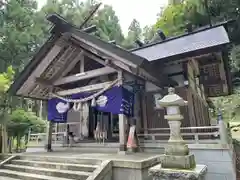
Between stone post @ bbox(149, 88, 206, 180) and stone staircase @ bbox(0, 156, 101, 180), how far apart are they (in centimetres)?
240

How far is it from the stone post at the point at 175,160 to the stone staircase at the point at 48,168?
7.86 ft

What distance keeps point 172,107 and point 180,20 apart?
17.6 meters

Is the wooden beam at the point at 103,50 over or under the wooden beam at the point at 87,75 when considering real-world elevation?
over

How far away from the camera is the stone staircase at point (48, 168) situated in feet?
19.0

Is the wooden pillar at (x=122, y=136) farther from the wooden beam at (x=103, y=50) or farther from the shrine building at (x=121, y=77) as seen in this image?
the wooden beam at (x=103, y=50)

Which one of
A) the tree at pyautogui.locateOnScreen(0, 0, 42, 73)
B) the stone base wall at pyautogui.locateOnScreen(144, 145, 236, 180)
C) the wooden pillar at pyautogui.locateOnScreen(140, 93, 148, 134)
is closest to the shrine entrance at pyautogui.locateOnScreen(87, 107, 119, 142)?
the wooden pillar at pyautogui.locateOnScreen(140, 93, 148, 134)

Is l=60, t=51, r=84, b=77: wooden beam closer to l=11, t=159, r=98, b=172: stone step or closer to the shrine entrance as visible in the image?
the shrine entrance

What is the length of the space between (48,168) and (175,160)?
4540 mm

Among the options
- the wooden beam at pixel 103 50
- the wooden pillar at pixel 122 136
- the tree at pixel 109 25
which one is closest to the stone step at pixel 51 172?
the wooden pillar at pixel 122 136

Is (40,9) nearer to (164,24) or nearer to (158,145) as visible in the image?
(164,24)

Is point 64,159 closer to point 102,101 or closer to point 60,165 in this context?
point 60,165

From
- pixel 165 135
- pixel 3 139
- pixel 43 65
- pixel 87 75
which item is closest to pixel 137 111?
pixel 165 135

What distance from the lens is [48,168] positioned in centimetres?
658

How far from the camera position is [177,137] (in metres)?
4.04
